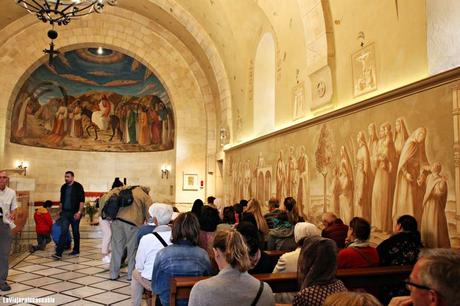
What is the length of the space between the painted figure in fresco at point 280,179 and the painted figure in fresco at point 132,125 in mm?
10239

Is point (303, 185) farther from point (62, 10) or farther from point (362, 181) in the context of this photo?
point (62, 10)

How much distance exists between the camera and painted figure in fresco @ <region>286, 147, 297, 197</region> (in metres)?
7.32

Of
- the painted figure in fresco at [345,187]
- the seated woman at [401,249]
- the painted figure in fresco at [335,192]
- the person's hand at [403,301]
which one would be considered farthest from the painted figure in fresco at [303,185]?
the person's hand at [403,301]

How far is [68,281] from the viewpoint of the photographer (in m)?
5.89

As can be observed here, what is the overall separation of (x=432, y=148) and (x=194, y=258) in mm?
2774

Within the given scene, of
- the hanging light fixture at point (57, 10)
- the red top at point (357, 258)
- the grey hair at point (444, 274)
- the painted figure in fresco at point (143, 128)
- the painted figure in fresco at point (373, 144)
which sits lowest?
the red top at point (357, 258)

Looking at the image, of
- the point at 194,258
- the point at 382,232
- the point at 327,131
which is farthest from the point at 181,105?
the point at 194,258

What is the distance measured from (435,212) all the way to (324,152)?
252cm

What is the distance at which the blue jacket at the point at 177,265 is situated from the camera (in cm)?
303

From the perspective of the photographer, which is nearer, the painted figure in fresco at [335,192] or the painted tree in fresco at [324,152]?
the painted figure in fresco at [335,192]

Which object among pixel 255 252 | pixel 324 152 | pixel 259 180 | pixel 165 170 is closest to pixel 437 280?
pixel 255 252

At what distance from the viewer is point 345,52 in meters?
5.96

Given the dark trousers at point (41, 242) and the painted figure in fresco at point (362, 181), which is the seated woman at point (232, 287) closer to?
the painted figure in fresco at point (362, 181)

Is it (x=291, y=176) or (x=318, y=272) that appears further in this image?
(x=291, y=176)
